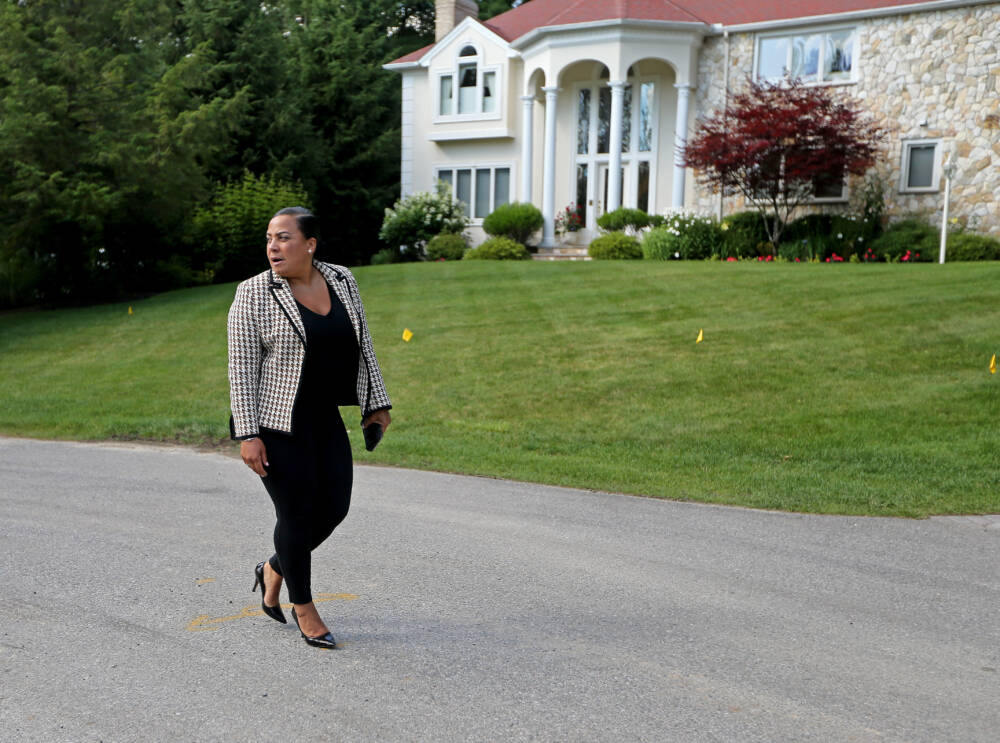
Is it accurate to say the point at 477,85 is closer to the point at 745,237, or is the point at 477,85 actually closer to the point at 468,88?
the point at 468,88

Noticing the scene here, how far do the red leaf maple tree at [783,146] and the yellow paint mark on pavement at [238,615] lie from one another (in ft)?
60.5

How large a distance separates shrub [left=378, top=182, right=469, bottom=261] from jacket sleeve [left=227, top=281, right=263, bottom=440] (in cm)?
2430

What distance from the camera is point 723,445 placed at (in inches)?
362

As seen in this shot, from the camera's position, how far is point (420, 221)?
94.0ft

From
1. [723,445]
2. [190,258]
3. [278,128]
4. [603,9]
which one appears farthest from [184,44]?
[723,445]

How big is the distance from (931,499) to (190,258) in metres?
21.4

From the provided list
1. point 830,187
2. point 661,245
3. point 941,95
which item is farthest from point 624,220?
point 941,95

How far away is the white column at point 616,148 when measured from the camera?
25578 millimetres

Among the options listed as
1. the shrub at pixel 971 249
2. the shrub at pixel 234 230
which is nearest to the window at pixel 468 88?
the shrub at pixel 234 230

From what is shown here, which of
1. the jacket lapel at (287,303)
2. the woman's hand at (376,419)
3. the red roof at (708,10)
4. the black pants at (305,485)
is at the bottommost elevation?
the black pants at (305,485)

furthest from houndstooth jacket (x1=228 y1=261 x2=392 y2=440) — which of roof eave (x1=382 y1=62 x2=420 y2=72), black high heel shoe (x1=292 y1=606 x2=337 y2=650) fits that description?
roof eave (x1=382 y1=62 x2=420 y2=72)

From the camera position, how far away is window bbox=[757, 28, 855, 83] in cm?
2469

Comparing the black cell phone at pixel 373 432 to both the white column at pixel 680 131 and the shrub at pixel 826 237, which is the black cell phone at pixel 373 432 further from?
the white column at pixel 680 131

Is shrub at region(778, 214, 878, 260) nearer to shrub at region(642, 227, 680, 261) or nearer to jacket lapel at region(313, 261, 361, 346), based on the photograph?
shrub at region(642, 227, 680, 261)
